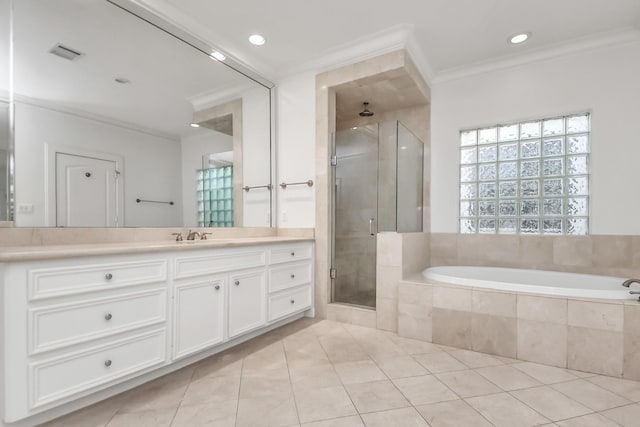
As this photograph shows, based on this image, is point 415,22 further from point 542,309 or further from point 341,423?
point 341,423

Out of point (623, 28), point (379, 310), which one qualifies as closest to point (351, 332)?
point (379, 310)

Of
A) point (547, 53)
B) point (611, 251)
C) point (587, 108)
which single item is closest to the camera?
point (611, 251)

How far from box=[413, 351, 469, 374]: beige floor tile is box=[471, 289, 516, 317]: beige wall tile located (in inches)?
15.3

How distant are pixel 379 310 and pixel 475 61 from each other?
2.55m

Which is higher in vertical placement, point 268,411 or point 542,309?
point 542,309

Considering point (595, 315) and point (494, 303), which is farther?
point (494, 303)

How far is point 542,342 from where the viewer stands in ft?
6.54

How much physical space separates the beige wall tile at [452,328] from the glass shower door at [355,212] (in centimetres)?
75

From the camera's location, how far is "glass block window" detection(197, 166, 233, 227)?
A: 251 centimetres

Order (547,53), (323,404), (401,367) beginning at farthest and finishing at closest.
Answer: (547,53), (401,367), (323,404)

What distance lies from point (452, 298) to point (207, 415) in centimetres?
175

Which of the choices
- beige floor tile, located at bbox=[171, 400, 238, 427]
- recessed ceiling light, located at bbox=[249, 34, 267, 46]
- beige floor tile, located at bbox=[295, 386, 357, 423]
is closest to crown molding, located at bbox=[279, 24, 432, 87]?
recessed ceiling light, located at bbox=[249, 34, 267, 46]

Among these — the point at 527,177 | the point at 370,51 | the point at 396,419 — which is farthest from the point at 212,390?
the point at 527,177

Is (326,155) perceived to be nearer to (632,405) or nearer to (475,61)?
(475,61)
